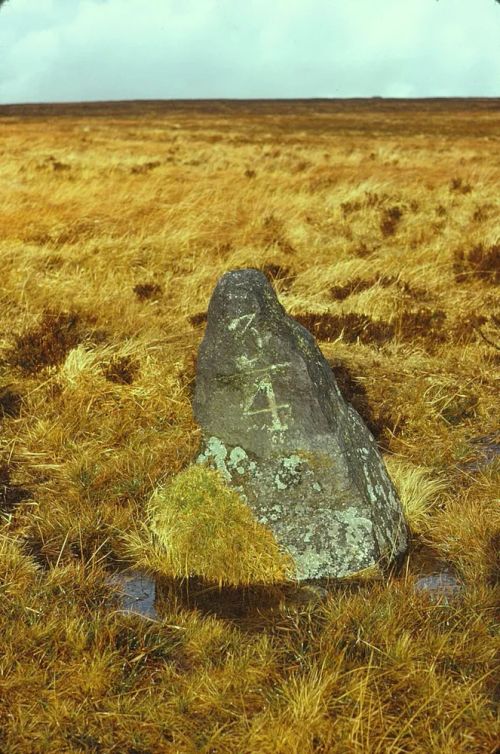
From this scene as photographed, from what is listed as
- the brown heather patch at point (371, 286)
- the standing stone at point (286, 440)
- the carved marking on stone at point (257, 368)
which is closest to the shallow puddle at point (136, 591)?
A: the standing stone at point (286, 440)

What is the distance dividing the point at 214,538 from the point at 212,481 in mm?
318

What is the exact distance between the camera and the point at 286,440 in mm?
3980

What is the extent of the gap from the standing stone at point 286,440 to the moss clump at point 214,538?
0.08m

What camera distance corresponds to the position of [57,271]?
9797mm

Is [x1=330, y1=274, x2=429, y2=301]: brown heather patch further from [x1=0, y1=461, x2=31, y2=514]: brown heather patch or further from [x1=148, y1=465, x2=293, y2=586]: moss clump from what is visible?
[x1=148, y1=465, x2=293, y2=586]: moss clump

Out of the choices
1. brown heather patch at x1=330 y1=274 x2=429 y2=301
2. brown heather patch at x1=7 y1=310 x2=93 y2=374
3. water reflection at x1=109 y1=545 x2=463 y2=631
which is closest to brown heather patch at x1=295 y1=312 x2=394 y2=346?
brown heather patch at x1=330 y1=274 x2=429 y2=301

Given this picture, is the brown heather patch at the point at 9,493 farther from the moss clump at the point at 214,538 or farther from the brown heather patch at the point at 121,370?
the brown heather patch at the point at 121,370

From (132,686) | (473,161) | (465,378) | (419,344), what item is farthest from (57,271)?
(473,161)

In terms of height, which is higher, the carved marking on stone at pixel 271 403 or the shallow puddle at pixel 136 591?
the carved marking on stone at pixel 271 403

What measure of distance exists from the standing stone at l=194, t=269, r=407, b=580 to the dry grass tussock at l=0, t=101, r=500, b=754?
0.20m

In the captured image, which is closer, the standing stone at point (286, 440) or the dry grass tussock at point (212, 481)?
the dry grass tussock at point (212, 481)

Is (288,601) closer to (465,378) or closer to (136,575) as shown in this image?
(136,575)

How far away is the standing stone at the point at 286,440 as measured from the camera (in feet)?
13.0

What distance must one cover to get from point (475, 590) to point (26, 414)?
3.75 metres
